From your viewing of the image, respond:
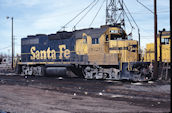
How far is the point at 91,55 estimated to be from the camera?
652 inches

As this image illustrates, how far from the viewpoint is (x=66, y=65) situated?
17656 mm

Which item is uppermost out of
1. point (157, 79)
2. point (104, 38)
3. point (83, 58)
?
point (104, 38)

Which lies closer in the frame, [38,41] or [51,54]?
[51,54]

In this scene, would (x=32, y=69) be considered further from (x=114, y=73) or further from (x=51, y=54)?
(x=114, y=73)

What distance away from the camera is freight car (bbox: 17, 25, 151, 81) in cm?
1523

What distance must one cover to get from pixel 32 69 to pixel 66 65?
198 inches

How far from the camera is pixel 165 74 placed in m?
14.5

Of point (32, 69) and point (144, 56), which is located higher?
point (144, 56)

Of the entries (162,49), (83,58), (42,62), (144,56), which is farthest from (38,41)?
(162,49)

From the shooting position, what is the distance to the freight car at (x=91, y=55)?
50.0 ft

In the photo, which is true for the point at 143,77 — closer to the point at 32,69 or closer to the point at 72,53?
the point at 72,53

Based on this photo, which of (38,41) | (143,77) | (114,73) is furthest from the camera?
(38,41)

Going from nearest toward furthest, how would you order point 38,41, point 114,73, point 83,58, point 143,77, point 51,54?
point 143,77 < point 114,73 < point 83,58 < point 51,54 < point 38,41

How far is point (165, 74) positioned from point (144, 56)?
253cm
